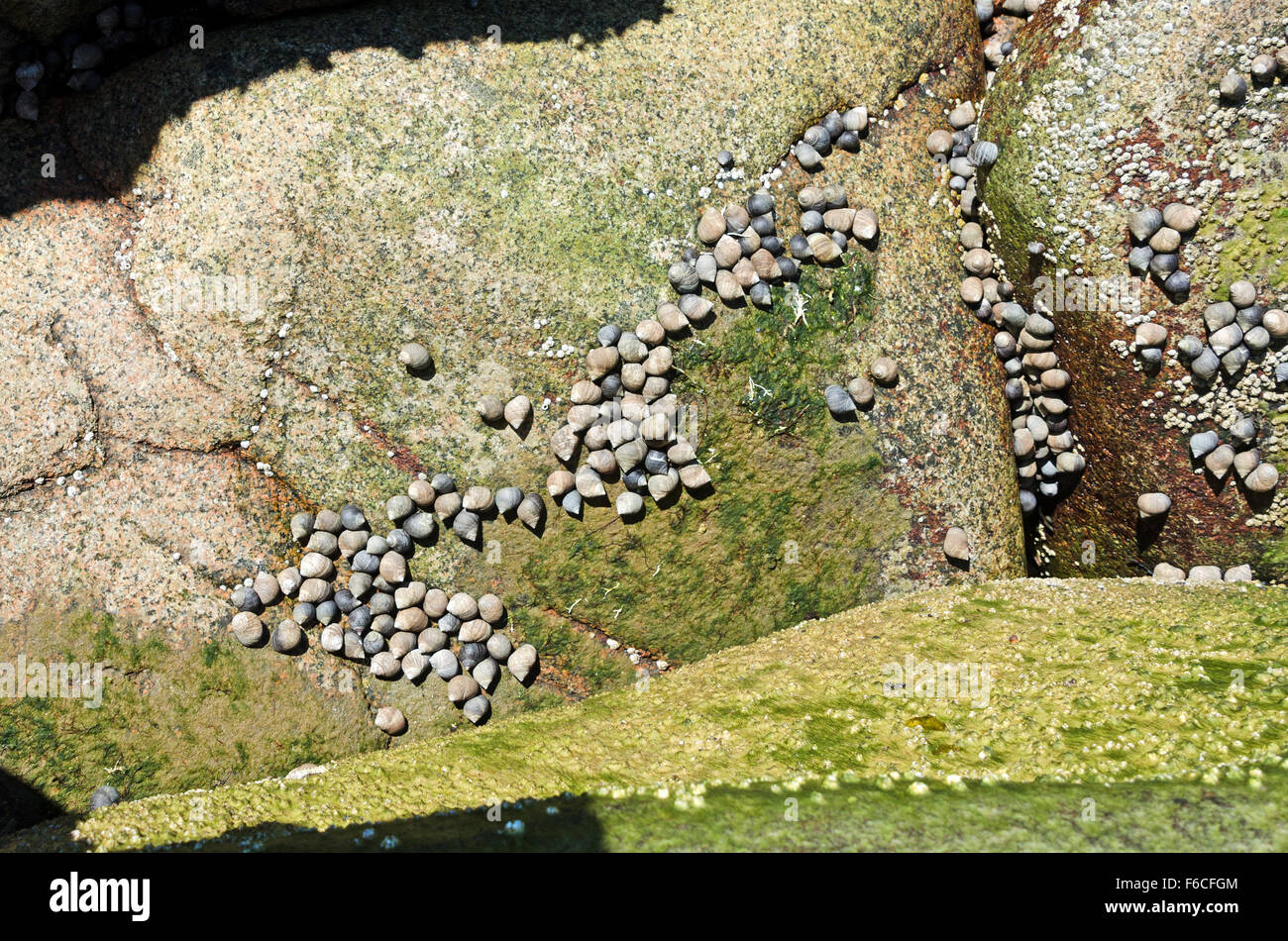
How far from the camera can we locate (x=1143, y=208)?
443 cm

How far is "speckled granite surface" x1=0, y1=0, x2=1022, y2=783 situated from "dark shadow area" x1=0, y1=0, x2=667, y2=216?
12mm

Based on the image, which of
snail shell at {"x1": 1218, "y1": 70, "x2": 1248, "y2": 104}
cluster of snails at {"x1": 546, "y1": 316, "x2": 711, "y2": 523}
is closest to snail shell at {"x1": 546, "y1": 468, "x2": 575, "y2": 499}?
cluster of snails at {"x1": 546, "y1": 316, "x2": 711, "y2": 523}

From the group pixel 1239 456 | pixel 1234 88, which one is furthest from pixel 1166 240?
pixel 1239 456

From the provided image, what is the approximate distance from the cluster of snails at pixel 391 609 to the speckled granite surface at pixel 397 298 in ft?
0.31

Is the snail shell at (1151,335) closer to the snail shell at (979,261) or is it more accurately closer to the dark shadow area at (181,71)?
the snail shell at (979,261)

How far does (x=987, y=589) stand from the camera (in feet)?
14.4

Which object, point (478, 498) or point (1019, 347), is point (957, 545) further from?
point (478, 498)

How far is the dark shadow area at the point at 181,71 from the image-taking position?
4.23 metres

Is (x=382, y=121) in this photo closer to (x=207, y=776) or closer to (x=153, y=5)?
(x=153, y=5)

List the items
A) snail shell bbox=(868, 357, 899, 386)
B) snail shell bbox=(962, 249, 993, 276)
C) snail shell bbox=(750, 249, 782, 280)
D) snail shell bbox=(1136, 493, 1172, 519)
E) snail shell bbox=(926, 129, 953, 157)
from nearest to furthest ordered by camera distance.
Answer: snail shell bbox=(750, 249, 782, 280)
snail shell bbox=(868, 357, 899, 386)
snail shell bbox=(1136, 493, 1172, 519)
snail shell bbox=(962, 249, 993, 276)
snail shell bbox=(926, 129, 953, 157)

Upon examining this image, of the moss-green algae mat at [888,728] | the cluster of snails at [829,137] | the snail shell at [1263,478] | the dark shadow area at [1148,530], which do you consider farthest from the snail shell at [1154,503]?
the cluster of snails at [829,137]

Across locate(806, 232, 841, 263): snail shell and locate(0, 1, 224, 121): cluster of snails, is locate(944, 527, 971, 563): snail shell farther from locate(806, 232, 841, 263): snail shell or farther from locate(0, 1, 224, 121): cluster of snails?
locate(0, 1, 224, 121): cluster of snails

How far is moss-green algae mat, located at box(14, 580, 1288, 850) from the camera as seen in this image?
323cm
